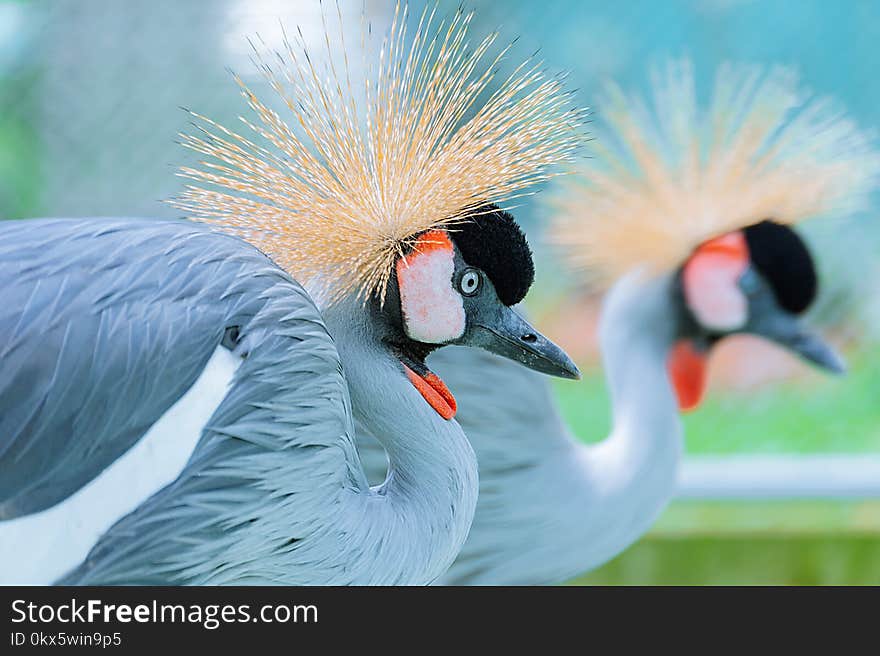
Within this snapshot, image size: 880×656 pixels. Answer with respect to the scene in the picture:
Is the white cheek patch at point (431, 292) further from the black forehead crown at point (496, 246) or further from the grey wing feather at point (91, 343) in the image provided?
the grey wing feather at point (91, 343)

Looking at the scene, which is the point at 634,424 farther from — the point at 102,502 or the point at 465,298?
the point at 102,502

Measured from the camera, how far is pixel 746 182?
1.40 m

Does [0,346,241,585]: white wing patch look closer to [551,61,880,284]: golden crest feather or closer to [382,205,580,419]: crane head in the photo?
[382,205,580,419]: crane head

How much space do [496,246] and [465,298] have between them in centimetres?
5

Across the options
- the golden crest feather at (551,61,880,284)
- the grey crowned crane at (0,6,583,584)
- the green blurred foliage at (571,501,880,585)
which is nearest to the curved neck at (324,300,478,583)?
the grey crowned crane at (0,6,583,584)

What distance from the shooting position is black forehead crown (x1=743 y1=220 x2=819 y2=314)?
1.35 metres

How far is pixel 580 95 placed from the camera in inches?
57.0

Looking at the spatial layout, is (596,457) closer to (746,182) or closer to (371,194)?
(746,182)

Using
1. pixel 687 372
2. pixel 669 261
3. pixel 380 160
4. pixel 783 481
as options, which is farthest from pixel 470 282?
pixel 783 481

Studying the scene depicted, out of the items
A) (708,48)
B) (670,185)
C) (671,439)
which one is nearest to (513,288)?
(671,439)

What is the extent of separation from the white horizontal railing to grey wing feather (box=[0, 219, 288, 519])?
105cm

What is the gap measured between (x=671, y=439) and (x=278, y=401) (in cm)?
74

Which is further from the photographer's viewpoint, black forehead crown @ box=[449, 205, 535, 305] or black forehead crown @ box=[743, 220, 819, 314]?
black forehead crown @ box=[743, 220, 819, 314]
